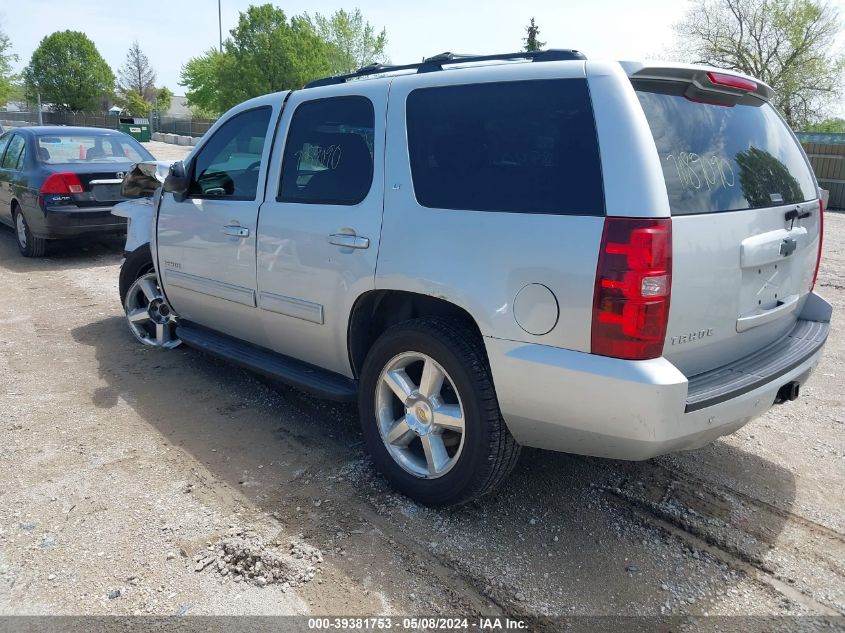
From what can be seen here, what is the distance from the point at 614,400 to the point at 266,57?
179ft

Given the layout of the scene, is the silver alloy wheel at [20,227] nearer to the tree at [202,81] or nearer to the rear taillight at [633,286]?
the rear taillight at [633,286]

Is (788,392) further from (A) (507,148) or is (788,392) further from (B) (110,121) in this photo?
(B) (110,121)

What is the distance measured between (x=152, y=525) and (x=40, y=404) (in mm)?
1910

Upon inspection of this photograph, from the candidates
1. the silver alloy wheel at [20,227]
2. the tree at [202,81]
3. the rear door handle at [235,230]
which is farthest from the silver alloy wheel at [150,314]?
the tree at [202,81]

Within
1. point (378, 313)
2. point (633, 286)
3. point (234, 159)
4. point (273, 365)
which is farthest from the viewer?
point (234, 159)

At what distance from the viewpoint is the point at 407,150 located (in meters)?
3.32

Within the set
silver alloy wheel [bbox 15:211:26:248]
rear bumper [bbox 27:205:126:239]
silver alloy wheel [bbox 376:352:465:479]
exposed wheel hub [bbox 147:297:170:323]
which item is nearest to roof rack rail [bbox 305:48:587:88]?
silver alloy wheel [bbox 376:352:465:479]

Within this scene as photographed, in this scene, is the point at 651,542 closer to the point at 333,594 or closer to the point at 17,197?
the point at 333,594

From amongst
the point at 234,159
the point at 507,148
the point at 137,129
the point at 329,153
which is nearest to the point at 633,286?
the point at 507,148

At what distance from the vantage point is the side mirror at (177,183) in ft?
15.1

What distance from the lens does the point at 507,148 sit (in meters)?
2.95

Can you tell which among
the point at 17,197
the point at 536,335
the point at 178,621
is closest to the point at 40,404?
the point at 178,621

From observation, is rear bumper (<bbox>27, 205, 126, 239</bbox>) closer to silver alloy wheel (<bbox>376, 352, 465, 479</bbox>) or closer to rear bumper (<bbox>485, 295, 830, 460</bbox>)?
silver alloy wheel (<bbox>376, 352, 465, 479</bbox>)

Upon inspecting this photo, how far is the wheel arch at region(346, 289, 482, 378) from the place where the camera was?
3.36 metres
